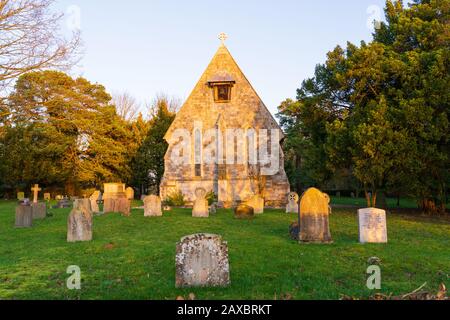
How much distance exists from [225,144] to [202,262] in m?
19.3

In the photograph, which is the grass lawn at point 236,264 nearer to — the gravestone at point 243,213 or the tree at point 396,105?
the gravestone at point 243,213

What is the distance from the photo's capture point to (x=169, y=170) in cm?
2559

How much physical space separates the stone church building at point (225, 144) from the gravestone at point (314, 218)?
47.2 ft

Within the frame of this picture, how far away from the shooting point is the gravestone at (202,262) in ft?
19.7

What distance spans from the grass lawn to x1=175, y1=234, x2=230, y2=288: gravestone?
209mm

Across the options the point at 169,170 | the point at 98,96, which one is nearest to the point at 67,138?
the point at 98,96

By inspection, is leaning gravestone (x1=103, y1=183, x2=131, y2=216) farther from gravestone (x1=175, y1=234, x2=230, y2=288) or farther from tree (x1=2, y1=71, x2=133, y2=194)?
tree (x1=2, y1=71, x2=133, y2=194)

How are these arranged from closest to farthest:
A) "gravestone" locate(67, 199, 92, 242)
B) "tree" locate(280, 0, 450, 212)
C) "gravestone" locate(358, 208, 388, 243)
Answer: "gravestone" locate(358, 208, 388, 243), "gravestone" locate(67, 199, 92, 242), "tree" locate(280, 0, 450, 212)

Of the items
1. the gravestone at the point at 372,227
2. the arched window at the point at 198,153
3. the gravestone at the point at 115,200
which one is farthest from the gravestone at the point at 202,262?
the arched window at the point at 198,153

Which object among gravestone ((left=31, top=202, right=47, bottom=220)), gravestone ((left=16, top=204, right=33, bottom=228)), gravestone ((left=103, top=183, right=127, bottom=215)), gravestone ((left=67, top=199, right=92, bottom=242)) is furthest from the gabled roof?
gravestone ((left=67, top=199, right=92, bottom=242))

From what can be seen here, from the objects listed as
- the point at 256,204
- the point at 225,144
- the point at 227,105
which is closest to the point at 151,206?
the point at 256,204

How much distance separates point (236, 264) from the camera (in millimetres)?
7355

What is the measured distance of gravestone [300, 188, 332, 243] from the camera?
977cm
